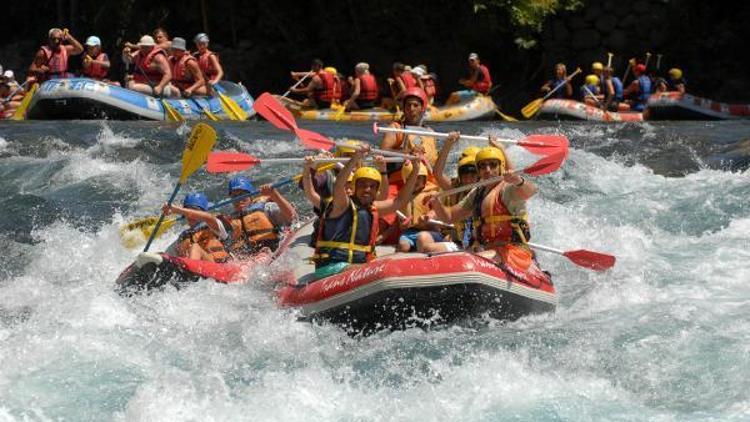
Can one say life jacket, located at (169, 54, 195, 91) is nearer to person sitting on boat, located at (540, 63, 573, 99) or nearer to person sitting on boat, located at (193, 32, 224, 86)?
person sitting on boat, located at (193, 32, 224, 86)

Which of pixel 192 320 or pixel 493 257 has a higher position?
pixel 493 257

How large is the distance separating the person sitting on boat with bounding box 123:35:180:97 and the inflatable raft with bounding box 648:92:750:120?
24.3ft

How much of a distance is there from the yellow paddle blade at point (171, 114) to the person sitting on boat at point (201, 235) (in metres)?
7.71

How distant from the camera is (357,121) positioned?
1833cm

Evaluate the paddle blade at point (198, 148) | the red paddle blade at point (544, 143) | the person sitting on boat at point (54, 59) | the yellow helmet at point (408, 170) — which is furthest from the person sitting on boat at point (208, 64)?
the red paddle blade at point (544, 143)

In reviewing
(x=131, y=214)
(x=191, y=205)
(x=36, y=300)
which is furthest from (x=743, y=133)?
(x=36, y=300)

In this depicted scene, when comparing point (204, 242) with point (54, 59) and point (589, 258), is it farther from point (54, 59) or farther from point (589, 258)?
point (54, 59)

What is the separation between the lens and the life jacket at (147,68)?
52.6 ft

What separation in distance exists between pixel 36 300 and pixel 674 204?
586 centimetres

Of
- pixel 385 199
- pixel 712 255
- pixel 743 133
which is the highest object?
pixel 385 199

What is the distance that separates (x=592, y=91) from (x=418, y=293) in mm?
13198

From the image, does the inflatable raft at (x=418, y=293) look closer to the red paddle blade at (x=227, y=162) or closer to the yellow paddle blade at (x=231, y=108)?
the red paddle blade at (x=227, y=162)

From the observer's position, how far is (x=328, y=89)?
763 inches

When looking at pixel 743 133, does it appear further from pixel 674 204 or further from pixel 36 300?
pixel 36 300
